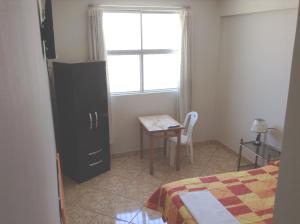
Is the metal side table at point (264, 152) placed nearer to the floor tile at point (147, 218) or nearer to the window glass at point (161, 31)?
the floor tile at point (147, 218)

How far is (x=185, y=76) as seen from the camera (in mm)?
4617

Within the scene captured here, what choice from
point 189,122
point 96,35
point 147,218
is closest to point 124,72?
point 96,35

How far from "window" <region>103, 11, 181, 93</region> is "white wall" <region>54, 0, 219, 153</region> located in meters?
0.20

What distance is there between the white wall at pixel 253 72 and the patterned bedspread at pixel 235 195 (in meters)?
1.14

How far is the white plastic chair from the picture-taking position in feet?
14.0

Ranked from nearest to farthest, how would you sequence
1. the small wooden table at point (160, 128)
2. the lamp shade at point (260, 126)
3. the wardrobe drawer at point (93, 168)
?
the lamp shade at point (260, 126)
the wardrobe drawer at point (93, 168)
the small wooden table at point (160, 128)

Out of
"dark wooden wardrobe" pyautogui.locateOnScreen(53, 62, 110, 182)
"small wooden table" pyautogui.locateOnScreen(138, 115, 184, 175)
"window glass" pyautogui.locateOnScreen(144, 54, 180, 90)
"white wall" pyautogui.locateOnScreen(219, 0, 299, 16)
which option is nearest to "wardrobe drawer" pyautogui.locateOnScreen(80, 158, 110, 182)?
"dark wooden wardrobe" pyautogui.locateOnScreen(53, 62, 110, 182)

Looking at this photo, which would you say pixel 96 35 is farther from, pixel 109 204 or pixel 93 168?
pixel 109 204

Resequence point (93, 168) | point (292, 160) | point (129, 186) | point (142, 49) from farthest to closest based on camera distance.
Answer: point (142, 49) < point (93, 168) < point (129, 186) < point (292, 160)

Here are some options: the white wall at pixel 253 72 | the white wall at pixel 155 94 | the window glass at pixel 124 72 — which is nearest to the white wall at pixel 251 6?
the white wall at pixel 253 72

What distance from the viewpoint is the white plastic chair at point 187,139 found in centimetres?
428

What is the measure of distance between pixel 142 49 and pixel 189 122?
1.44 metres

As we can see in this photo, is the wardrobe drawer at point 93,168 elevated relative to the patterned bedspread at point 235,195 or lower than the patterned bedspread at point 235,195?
lower

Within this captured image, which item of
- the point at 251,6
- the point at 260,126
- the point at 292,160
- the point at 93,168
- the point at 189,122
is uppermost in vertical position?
the point at 251,6
